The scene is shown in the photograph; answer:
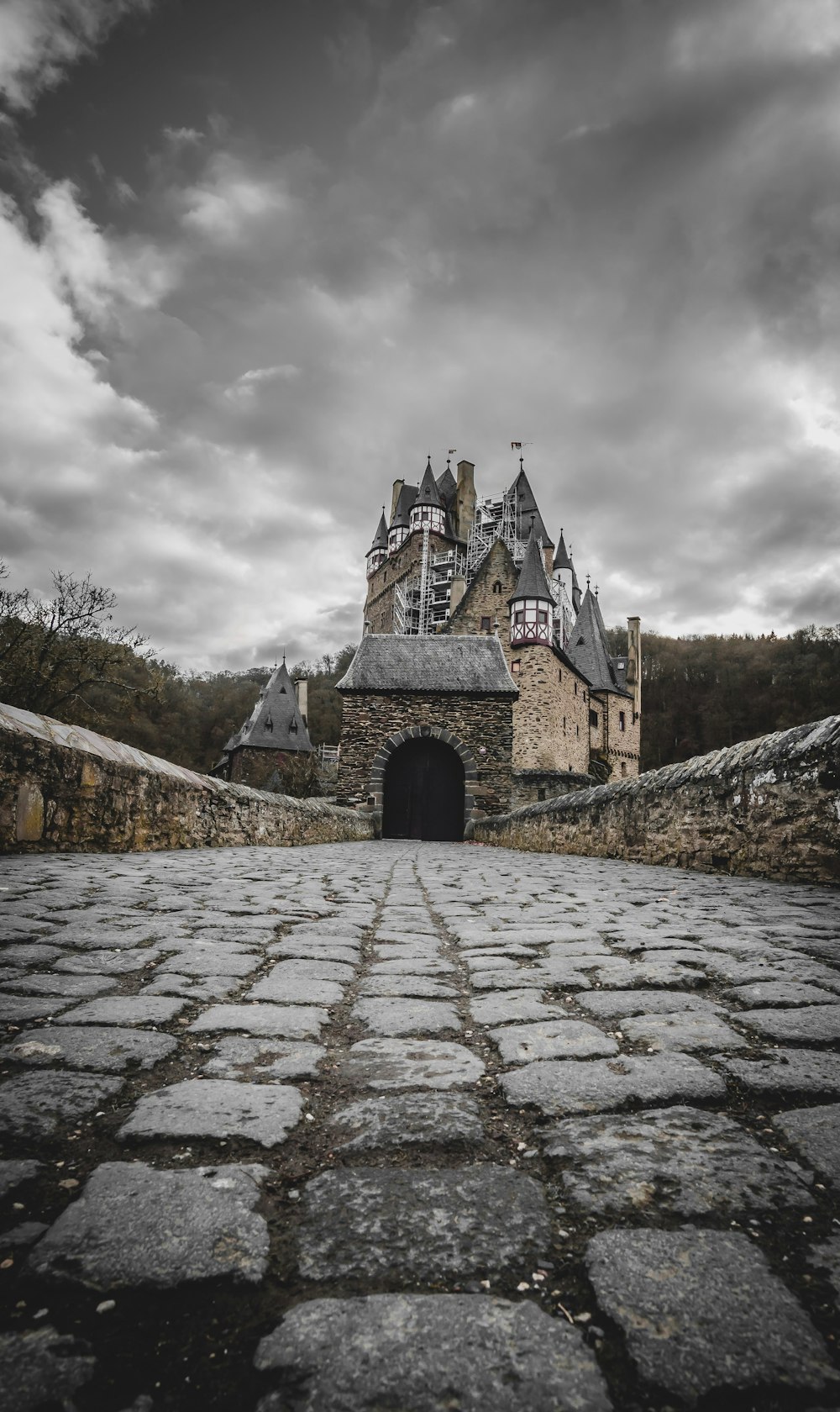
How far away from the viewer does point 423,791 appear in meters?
20.2

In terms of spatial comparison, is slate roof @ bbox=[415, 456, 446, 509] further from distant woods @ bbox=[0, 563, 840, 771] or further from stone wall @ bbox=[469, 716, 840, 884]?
stone wall @ bbox=[469, 716, 840, 884]

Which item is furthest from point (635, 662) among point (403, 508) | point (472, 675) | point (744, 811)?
point (744, 811)

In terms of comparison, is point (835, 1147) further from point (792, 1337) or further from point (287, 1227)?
point (287, 1227)

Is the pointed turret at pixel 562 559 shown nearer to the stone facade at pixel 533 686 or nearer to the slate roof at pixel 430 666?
the stone facade at pixel 533 686

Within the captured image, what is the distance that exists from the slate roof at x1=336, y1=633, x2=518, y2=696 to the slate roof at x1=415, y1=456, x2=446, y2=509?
32679 mm

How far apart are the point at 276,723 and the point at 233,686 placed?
16.2m

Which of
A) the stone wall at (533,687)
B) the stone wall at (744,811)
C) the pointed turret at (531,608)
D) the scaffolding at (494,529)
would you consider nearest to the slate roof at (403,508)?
the scaffolding at (494,529)

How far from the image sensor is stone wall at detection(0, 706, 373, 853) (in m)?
4.96

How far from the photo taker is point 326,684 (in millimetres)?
59594

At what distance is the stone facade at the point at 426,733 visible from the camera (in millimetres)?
19297

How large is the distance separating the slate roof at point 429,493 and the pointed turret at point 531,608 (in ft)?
61.6

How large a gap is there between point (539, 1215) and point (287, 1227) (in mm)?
371

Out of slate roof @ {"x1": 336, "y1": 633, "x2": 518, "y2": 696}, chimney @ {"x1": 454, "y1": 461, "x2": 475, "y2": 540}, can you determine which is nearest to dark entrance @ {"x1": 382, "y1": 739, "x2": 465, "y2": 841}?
slate roof @ {"x1": 336, "y1": 633, "x2": 518, "y2": 696}

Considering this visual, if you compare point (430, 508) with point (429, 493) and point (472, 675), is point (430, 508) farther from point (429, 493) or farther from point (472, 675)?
point (472, 675)
